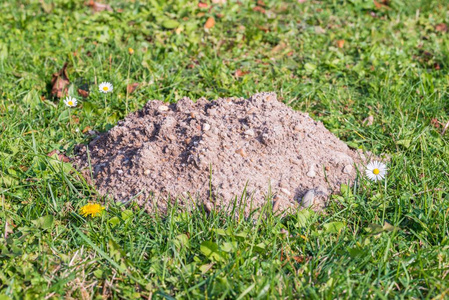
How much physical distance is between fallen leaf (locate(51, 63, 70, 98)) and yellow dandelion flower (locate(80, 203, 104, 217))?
1505 millimetres

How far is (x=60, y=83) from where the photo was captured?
154 inches

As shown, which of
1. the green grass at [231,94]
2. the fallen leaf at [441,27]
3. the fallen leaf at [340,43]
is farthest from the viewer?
the fallen leaf at [441,27]

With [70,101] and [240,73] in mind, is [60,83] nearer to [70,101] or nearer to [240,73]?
[70,101]

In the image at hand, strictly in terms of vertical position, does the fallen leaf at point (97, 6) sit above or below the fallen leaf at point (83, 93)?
above

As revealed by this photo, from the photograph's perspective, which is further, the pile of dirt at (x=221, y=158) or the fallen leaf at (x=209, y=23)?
the fallen leaf at (x=209, y=23)

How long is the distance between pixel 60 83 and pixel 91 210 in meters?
1.68

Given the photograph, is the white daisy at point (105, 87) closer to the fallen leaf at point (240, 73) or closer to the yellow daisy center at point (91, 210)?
the fallen leaf at point (240, 73)

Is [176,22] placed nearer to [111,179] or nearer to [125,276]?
[111,179]

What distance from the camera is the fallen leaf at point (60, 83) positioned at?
12.6 ft

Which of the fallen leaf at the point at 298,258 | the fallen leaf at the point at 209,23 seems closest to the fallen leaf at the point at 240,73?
the fallen leaf at the point at 209,23

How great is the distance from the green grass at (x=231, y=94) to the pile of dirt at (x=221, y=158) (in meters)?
0.12

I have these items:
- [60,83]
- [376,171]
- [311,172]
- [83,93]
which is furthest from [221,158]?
[60,83]

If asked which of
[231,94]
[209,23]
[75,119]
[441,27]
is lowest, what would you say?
[75,119]

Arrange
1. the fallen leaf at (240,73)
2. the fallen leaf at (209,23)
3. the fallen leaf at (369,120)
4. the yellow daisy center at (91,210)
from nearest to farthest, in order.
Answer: the yellow daisy center at (91,210), the fallen leaf at (369,120), the fallen leaf at (240,73), the fallen leaf at (209,23)
